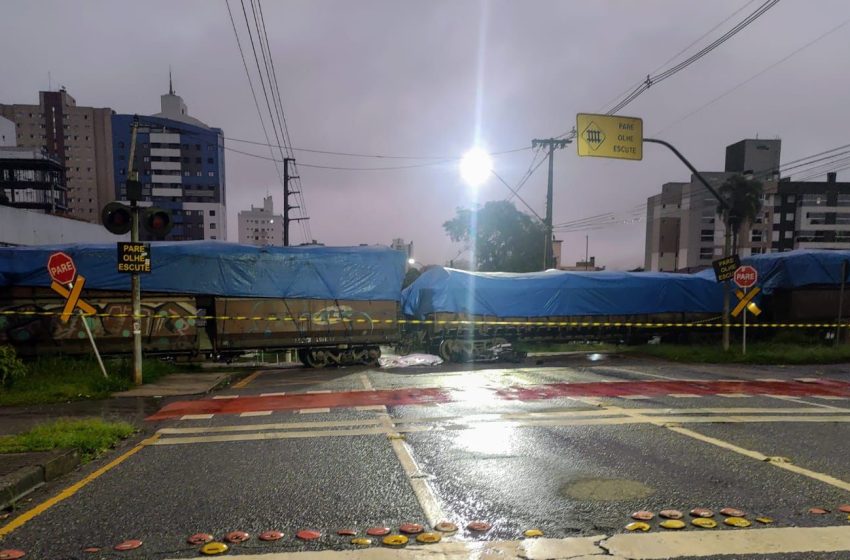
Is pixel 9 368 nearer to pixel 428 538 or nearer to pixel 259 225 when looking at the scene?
pixel 428 538

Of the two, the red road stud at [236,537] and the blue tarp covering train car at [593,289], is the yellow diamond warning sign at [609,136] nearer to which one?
the blue tarp covering train car at [593,289]

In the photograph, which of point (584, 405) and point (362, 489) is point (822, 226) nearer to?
point (584, 405)

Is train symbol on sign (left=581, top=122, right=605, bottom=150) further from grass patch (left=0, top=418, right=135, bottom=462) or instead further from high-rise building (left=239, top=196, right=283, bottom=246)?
high-rise building (left=239, top=196, right=283, bottom=246)

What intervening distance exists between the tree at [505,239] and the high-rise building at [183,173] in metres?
53.8

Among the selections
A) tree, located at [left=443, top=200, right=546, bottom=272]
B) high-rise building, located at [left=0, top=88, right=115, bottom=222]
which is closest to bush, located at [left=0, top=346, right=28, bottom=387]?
tree, located at [left=443, top=200, right=546, bottom=272]

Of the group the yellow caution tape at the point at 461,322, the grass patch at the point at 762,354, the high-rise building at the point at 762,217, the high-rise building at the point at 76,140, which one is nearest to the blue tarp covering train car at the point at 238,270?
the yellow caution tape at the point at 461,322

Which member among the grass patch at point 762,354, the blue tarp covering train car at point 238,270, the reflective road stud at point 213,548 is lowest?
the grass patch at point 762,354

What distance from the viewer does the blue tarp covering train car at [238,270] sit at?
1260 centimetres

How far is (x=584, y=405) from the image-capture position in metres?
8.38

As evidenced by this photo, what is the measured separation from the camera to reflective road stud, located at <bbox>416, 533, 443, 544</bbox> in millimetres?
3615

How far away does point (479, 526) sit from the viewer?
385cm

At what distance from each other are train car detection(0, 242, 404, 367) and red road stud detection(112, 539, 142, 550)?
10338 millimetres

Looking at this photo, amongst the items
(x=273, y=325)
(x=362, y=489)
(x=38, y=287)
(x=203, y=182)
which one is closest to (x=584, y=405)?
(x=362, y=489)

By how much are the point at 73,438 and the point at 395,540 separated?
472cm
